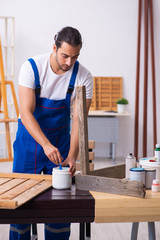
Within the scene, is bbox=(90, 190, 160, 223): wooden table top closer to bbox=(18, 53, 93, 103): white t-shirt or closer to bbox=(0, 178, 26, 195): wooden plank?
bbox=(0, 178, 26, 195): wooden plank

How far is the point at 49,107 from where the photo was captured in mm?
2443

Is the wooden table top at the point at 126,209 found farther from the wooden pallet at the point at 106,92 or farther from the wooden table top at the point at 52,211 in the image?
the wooden pallet at the point at 106,92

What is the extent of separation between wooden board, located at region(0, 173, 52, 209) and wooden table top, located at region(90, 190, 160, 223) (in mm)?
272

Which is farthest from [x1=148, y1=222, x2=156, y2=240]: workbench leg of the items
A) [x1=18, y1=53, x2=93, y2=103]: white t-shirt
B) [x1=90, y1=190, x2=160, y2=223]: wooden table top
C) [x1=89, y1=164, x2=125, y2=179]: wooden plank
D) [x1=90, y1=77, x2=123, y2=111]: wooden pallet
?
[x1=90, y1=77, x2=123, y2=111]: wooden pallet

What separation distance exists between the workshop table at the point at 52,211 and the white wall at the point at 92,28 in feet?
18.2

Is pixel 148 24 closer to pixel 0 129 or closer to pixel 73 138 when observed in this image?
pixel 0 129

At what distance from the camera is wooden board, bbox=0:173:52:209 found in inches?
58.4

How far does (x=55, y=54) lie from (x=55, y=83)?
0.61ft

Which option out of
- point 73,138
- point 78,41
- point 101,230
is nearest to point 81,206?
point 73,138

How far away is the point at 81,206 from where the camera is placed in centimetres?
156

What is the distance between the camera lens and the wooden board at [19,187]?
1482mm

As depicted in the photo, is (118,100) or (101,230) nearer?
(101,230)

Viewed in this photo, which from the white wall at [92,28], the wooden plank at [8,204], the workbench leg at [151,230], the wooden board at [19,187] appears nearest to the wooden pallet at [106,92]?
the white wall at [92,28]

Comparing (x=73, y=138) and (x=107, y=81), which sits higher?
(x=107, y=81)
